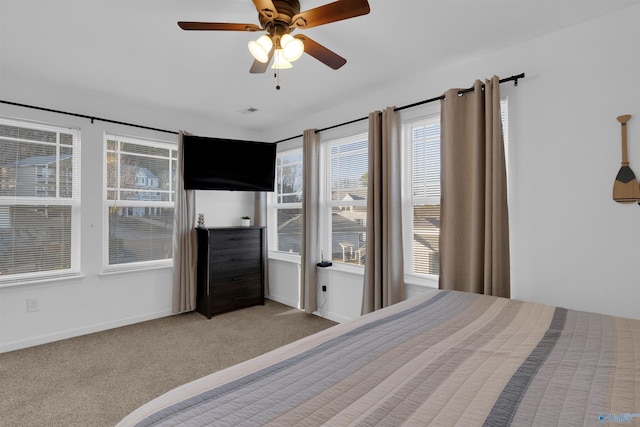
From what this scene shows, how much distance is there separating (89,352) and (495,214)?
12.1 feet

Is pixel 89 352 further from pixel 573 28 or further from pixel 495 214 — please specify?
pixel 573 28

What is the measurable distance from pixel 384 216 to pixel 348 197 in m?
0.74

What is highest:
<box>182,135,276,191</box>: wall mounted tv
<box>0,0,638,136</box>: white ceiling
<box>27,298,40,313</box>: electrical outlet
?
<box>0,0,638,136</box>: white ceiling

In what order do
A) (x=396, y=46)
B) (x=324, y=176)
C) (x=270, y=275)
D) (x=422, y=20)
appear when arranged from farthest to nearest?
1. (x=270, y=275)
2. (x=324, y=176)
3. (x=396, y=46)
4. (x=422, y=20)

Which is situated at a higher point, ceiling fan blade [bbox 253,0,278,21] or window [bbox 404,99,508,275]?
ceiling fan blade [bbox 253,0,278,21]

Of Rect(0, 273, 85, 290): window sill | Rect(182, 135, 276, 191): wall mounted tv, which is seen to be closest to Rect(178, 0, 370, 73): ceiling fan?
Rect(182, 135, 276, 191): wall mounted tv

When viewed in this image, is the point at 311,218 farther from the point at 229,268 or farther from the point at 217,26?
the point at 217,26

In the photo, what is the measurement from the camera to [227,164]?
407cm

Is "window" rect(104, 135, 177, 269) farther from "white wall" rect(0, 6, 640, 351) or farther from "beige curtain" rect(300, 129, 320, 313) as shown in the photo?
"beige curtain" rect(300, 129, 320, 313)

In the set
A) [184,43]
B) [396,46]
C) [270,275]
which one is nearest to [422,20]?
[396,46]

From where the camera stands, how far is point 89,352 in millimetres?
2887

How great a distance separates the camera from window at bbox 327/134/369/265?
3508 millimetres

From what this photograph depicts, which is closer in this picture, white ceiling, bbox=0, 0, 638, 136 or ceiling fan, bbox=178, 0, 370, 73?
ceiling fan, bbox=178, 0, 370, 73

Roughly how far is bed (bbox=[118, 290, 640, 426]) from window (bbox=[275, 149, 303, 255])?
2.94 m
